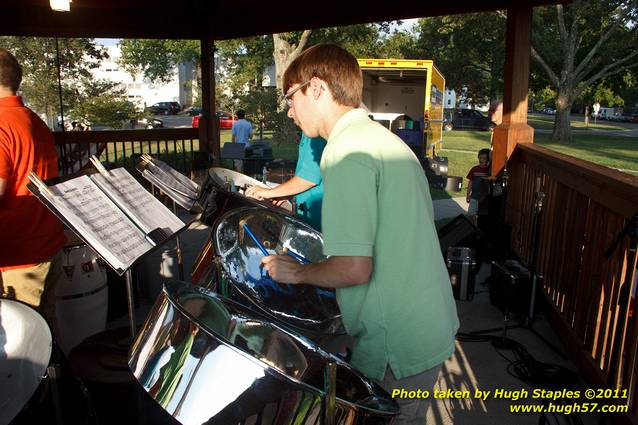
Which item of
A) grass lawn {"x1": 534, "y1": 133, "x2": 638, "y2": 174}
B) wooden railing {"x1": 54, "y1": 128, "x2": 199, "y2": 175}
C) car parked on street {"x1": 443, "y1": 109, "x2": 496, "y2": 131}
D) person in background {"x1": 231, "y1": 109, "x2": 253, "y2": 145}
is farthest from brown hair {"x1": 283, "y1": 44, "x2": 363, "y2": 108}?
car parked on street {"x1": 443, "y1": 109, "x2": 496, "y2": 131}

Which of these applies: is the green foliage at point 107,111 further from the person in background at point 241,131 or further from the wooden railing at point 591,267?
the wooden railing at point 591,267

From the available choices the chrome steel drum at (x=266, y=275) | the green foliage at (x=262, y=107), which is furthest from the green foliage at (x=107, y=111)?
the chrome steel drum at (x=266, y=275)

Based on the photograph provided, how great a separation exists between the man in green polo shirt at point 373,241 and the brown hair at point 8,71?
1.28 meters

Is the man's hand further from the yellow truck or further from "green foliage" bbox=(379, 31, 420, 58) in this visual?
"green foliage" bbox=(379, 31, 420, 58)

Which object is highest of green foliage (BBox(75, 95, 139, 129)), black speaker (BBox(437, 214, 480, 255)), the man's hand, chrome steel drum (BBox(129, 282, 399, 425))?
green foliage (BBox(75, 95, 139, 129))

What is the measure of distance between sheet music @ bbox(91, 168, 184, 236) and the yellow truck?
7336 mm

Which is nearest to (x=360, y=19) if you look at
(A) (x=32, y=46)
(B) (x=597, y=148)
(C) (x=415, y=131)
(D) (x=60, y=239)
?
(D) (x=60, y=239)

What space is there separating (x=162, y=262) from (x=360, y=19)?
7.87ft

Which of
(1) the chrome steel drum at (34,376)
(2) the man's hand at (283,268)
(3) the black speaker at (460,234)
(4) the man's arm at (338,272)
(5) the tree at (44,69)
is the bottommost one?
(3) the black speaker at (460,234)

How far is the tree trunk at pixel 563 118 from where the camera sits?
1847cm

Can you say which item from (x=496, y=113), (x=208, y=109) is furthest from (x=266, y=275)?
(x=208, y=109)

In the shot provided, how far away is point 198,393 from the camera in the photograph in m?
0.94

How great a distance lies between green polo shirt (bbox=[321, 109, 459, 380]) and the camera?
3.10 ft

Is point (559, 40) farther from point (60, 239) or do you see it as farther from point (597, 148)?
point (60, 239)
